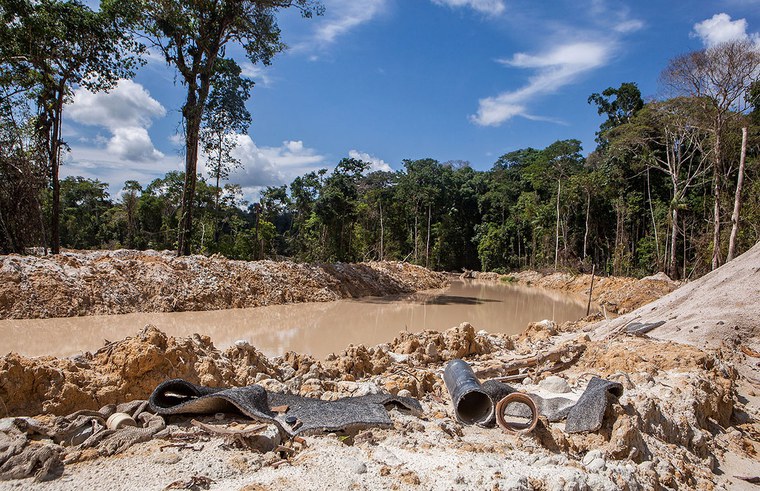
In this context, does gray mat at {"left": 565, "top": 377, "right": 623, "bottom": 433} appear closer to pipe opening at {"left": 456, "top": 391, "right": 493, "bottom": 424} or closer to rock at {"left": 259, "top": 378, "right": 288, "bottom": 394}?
pipe opening at {"left": 456, "top": 391, "right": 493, "bottom": 424}

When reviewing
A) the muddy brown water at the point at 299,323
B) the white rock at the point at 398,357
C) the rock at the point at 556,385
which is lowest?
the muddy brown water at the point at 299,323

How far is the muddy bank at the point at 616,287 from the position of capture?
13.9m

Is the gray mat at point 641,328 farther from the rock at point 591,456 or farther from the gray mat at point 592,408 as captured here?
the rock at point 591,456

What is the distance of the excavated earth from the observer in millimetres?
2484

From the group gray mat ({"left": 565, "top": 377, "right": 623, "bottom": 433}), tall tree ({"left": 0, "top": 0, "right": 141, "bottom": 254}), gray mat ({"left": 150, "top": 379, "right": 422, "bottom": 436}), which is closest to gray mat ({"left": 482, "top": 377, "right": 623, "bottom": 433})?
gray mat ({"left": 565, "top": 377, "right": 623, "bottom": 433})

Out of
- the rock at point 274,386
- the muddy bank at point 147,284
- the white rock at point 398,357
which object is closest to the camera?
the rock at point 274,386

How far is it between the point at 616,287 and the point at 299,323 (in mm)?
12756

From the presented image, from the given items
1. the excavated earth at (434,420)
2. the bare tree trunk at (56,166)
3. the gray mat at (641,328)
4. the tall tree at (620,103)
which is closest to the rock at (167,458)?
the excavated earth at (434,420)

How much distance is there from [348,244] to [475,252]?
15.0 meters

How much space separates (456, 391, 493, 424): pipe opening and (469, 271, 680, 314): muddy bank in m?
8.42

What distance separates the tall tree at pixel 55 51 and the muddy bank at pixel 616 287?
54.4 feet

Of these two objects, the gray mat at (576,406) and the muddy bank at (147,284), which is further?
the muddy bank at (147,284)

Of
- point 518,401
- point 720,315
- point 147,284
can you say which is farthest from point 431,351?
point 147,284

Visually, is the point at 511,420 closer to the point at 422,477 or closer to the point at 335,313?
the point at 422,477
